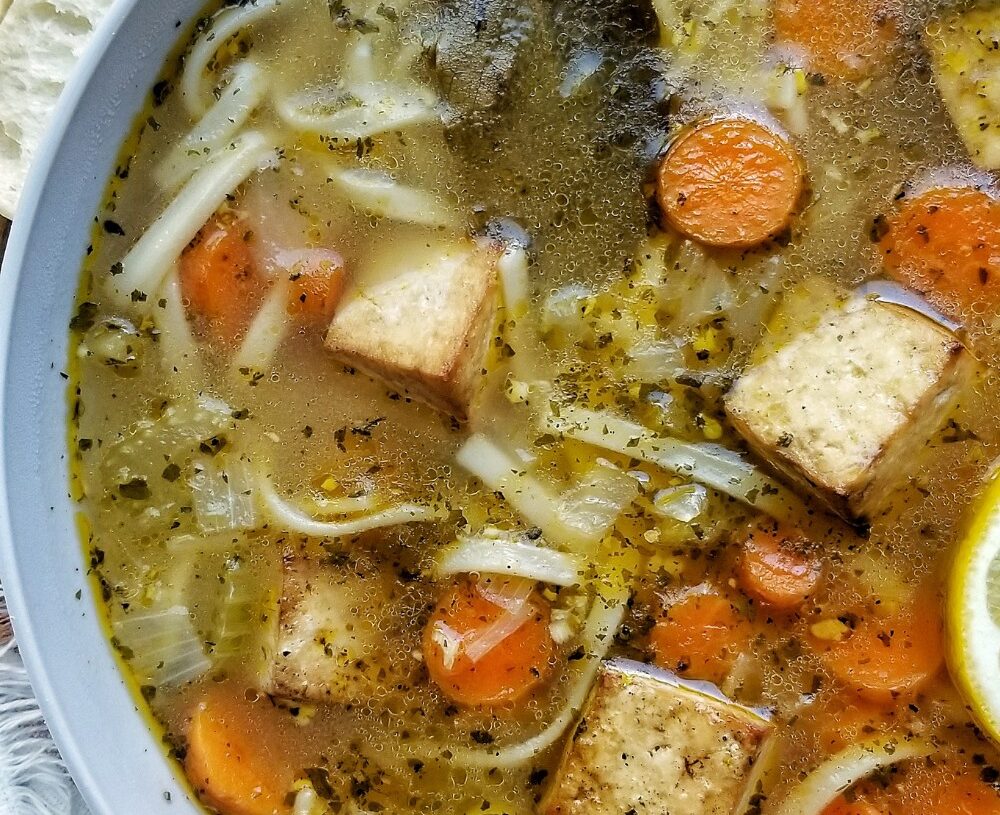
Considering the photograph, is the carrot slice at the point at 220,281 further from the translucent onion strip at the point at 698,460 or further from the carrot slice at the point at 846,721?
the carrot slice at the point at 846,721

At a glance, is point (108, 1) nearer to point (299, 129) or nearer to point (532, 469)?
point (299, 129)

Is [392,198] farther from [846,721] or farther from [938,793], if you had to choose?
[938,793]

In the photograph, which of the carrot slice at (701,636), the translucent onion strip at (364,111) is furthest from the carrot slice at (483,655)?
the translucent onion strip at (364,111)

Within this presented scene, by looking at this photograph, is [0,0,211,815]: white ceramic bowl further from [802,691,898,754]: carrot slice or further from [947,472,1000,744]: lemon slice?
[947,472,1000,744]: lemon slice

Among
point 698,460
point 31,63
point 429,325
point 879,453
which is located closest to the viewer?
point 879,453

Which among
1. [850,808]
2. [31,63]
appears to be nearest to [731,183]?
[850,808]

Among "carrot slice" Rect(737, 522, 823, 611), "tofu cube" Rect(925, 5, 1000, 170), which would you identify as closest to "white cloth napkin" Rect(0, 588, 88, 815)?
"carrot slice" Rect(737, 522, 823, 611)
